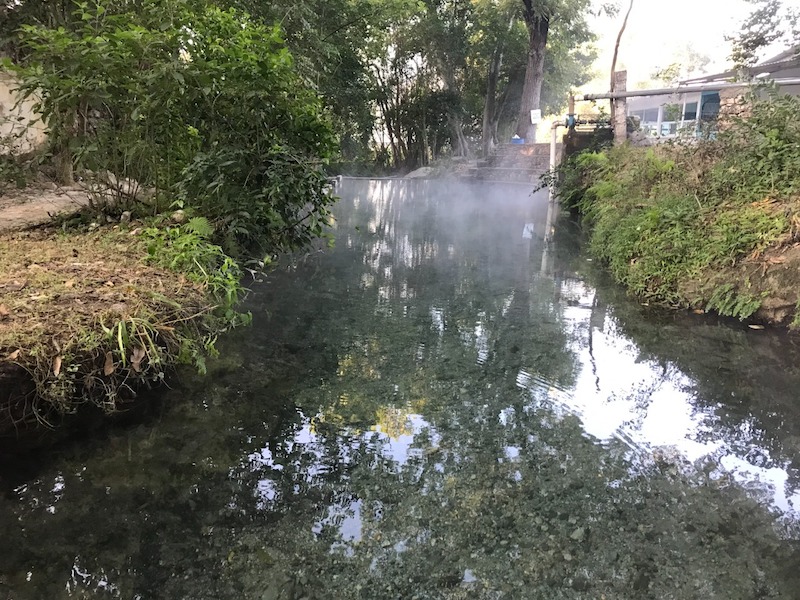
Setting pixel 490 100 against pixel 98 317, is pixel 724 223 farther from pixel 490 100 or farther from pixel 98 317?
pixel 490 100

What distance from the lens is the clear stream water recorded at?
2428 millimetres

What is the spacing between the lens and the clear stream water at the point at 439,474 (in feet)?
7.97

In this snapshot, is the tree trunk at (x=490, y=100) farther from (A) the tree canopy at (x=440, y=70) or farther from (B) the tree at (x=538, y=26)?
(B) the tree at (x=538, y=26)

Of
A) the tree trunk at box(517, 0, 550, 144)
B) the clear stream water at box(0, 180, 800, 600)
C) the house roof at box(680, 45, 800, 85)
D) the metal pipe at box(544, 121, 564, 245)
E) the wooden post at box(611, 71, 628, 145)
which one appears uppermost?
the tree trunk at box(517, 0, 550, 144)

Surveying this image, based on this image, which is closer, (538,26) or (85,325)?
(85,325)

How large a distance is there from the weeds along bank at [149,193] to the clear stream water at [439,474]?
0.53 metres

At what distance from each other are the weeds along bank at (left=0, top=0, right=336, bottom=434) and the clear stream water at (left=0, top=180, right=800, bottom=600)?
0.53 meters

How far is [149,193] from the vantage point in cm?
518

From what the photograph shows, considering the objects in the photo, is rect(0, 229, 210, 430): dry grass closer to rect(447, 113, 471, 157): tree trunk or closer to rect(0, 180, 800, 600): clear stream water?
rect(0, 180, 800, 600): clear stream water

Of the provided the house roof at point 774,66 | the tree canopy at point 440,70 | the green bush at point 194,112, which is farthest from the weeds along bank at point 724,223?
the tree canopy at point 440,70

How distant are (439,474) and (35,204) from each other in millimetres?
5269

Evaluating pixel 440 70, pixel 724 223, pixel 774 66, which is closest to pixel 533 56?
pixel 440 70

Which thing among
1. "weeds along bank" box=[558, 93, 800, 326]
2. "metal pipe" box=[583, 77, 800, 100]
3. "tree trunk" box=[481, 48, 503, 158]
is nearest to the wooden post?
"metal pipe" box=[583, 77, 800, 100]

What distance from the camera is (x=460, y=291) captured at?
694 cm
